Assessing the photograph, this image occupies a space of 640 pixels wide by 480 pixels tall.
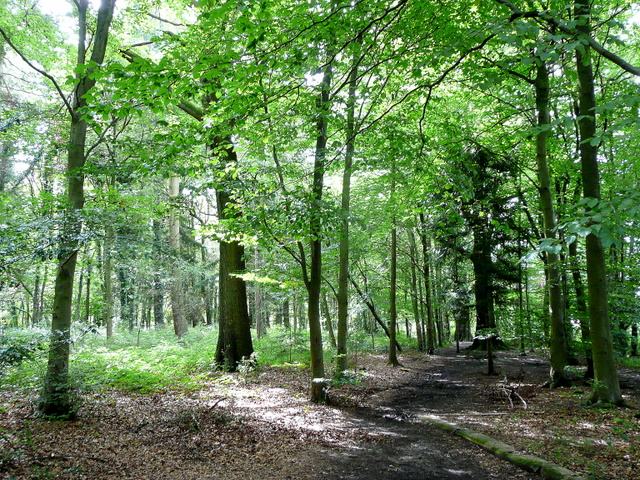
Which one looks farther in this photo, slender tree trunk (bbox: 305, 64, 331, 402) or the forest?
slender tree trunk (bbox: 305, 64, 331, 402)

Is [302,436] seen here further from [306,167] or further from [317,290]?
[306,167]

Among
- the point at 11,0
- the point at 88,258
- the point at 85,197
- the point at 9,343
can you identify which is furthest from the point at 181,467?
the point at 11,0

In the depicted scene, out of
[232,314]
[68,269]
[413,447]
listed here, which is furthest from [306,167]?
[413,447]

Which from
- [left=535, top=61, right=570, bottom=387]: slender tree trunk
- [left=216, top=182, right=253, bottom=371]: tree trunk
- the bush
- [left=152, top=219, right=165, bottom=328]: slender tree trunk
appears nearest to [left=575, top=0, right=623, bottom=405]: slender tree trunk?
[left=535, top=61, right=570, bottom=387]: slender tree trunk

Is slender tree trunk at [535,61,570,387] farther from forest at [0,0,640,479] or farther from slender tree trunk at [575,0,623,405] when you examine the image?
slender tree trunk at [575,0,623,405]

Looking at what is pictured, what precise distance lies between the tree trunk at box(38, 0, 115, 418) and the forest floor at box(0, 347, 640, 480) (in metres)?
0.34

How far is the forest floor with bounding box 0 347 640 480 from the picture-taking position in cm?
448

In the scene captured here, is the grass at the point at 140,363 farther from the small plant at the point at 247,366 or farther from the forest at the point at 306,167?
the small plant at the point at 247,366

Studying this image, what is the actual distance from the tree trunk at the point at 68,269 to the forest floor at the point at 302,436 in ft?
1.13

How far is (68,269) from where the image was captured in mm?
6305

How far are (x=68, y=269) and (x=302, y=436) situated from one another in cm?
464

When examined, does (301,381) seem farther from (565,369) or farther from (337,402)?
(565,369)

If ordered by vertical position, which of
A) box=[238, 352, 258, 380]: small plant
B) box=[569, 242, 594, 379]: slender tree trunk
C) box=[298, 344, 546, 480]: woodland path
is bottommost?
box=[298, 344, 546, 480]: woodland path

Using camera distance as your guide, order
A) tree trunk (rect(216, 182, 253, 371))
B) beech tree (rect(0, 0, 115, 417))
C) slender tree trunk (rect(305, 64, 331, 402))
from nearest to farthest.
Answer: beech tree (rect(0, 0, 115, 417)) → slender tree trunk (rect(305, 64, 331, 402)) → tree trunk (rect(216, 182, 253, 371))
